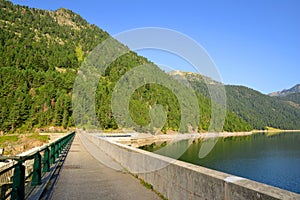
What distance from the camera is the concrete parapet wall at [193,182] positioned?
395 centimetres

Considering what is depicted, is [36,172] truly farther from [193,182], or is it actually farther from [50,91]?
[50,91]

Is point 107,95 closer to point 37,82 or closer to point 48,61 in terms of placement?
point 37,82

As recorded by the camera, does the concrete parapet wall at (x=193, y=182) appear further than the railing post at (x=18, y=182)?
No

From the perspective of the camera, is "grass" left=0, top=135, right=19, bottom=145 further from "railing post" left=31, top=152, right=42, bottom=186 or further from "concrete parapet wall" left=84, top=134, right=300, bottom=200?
"concrete parapet wall" left=84, top=134, right=300, bottom=200

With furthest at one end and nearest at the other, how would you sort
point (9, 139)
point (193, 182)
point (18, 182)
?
point (9, 139) → point (18, 182) → point (193, 182)

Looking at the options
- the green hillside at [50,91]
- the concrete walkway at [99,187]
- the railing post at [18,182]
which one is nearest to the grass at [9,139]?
the green hillside at [50,91]

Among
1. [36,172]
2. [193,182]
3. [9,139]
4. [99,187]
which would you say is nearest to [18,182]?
[36,172]

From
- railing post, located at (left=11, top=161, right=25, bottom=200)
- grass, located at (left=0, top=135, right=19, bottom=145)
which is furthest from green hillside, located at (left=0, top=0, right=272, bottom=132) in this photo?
railing post, located at (left=11, top=161, right=25, bottom=200)

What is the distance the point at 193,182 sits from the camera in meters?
5.55

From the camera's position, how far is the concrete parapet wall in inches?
155

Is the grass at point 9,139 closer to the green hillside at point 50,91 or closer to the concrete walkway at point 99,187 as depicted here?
the green hillside at point 50,91

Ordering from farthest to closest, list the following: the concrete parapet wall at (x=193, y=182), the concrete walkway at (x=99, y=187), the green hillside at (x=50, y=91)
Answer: the green hillside at (x=50, y=91)
the concrete walkway at (x=99, y=187)
the concrete parapet wall at (x=193, y=182)

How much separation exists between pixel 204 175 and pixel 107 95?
9689 centimetres

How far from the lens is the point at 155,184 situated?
26.2 feet
